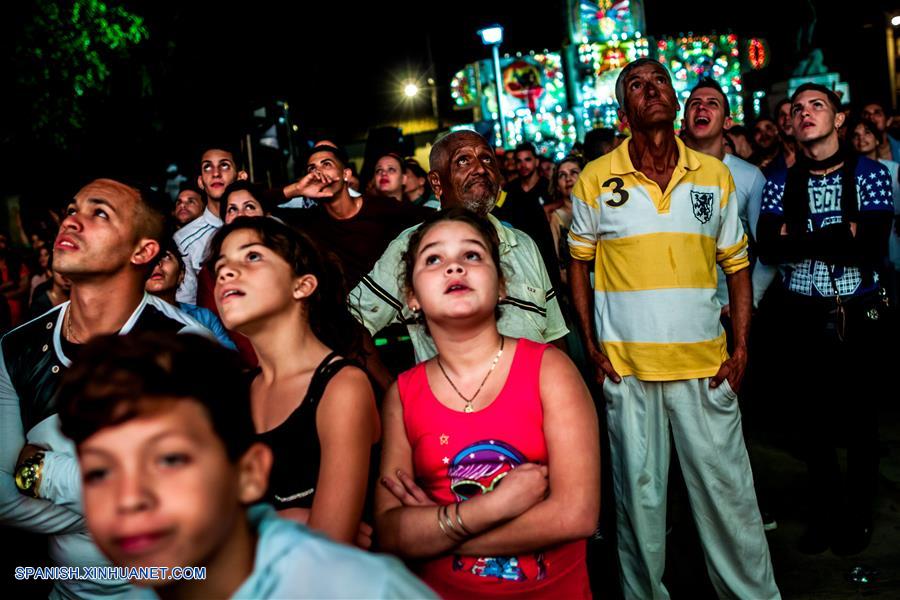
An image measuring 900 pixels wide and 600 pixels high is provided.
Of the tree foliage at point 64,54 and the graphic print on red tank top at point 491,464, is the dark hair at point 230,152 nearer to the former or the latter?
the tree foliage at point 64,54

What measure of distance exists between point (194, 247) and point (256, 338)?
9.42 feet

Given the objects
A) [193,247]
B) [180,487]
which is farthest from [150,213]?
[193,247]

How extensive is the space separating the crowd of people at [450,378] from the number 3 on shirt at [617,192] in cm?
Result: 1

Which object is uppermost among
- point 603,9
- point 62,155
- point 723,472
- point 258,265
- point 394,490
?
point 603,9

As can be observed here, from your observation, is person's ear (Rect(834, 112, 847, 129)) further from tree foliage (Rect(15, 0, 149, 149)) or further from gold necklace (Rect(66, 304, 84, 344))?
tree foliage (Rect(15, 0, 149, 149))

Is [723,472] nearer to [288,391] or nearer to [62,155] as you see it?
[288,391]

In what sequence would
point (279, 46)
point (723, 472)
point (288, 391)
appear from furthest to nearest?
point (279, 46) < point (723, 472) < point (288, 391)

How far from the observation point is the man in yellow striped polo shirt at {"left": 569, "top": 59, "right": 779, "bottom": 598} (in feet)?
10.4

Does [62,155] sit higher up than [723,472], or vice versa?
[62,155]

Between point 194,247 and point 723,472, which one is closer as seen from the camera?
point 723,472

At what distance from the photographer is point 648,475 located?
326 cm

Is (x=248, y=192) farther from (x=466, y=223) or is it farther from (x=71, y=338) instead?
(x=466, y=223)

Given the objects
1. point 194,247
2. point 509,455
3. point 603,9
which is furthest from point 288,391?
point 603,9

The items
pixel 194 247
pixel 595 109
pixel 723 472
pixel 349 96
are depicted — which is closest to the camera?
pixel 723 472
